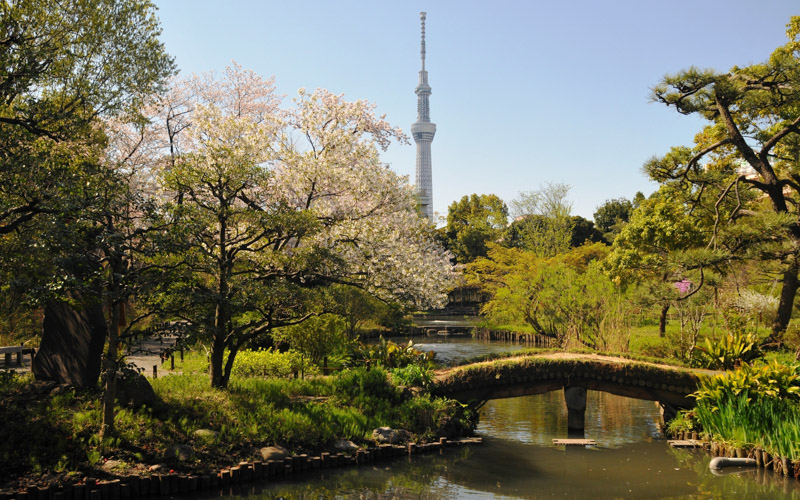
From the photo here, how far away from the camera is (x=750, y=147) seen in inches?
751

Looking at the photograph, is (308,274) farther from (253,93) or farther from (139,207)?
(253,93)

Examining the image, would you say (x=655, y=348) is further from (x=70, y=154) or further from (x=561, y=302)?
(x=70, y=154)

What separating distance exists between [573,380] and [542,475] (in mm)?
3776

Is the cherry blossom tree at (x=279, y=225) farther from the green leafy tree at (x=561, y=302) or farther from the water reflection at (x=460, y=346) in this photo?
the water reflection at (x=460, y=346)

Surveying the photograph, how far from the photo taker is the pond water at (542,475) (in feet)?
34.9

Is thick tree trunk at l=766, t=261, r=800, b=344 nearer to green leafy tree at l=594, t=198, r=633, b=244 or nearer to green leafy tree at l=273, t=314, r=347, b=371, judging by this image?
green leafy tree at l=273, t=314, r=347, b=371

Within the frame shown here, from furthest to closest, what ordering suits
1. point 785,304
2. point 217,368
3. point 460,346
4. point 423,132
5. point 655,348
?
1. point 423,132
2. point 460,346
3. point 655,348
4. point 785,304
5. point 217,368

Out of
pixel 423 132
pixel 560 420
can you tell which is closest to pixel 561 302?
pixel 560 420

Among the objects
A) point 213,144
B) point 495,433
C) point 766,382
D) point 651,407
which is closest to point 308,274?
point 213,144

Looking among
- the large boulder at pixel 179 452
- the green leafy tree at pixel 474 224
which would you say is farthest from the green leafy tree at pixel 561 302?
the green leafy tree at pixel 474 224

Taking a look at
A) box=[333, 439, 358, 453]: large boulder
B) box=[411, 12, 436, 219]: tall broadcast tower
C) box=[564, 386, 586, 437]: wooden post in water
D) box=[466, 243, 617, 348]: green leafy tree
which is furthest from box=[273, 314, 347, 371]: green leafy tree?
box=[411, 12, 436, 219]: tall broadcast tower

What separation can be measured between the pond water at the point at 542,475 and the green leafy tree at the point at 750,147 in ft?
22.2

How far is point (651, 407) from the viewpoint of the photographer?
18.9 metres

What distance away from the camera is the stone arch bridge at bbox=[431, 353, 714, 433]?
14.9m
